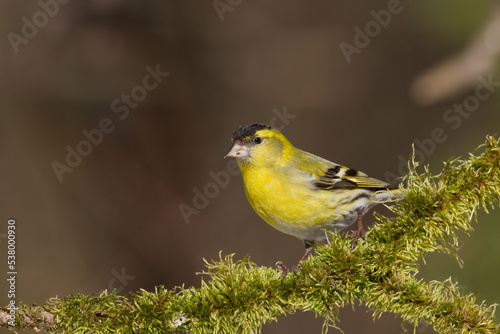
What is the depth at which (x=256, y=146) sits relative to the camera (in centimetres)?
324

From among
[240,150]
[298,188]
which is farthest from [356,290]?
[240,150]

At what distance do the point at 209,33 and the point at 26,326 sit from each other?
5.23 metres

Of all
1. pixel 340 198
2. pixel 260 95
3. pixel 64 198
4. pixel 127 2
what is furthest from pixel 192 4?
pixel 340 198

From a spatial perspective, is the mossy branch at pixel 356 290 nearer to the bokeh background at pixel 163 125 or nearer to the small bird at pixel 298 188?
the small bird at pixel 298 188

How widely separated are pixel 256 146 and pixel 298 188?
15.8 inches

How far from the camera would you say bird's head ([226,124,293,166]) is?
3199 mm

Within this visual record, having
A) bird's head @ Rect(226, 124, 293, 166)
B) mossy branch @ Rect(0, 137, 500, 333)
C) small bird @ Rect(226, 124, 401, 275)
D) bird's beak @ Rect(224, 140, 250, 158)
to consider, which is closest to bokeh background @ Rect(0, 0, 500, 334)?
small bird @ Rect(226, 124, 401, 275)

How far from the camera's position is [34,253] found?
19.6ft

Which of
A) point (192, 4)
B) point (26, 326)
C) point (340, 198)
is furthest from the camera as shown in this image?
point (192, 4)

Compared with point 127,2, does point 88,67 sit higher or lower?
lower

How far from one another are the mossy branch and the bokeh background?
11.1ft

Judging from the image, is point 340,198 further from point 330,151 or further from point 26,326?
point 330,151

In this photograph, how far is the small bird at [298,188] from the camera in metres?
2.96

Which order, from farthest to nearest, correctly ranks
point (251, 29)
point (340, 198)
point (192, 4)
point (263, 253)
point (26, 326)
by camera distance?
point (251, 29) → point (192, 4) → point (263, 253) → point (340, 198) → point (26, 326)
